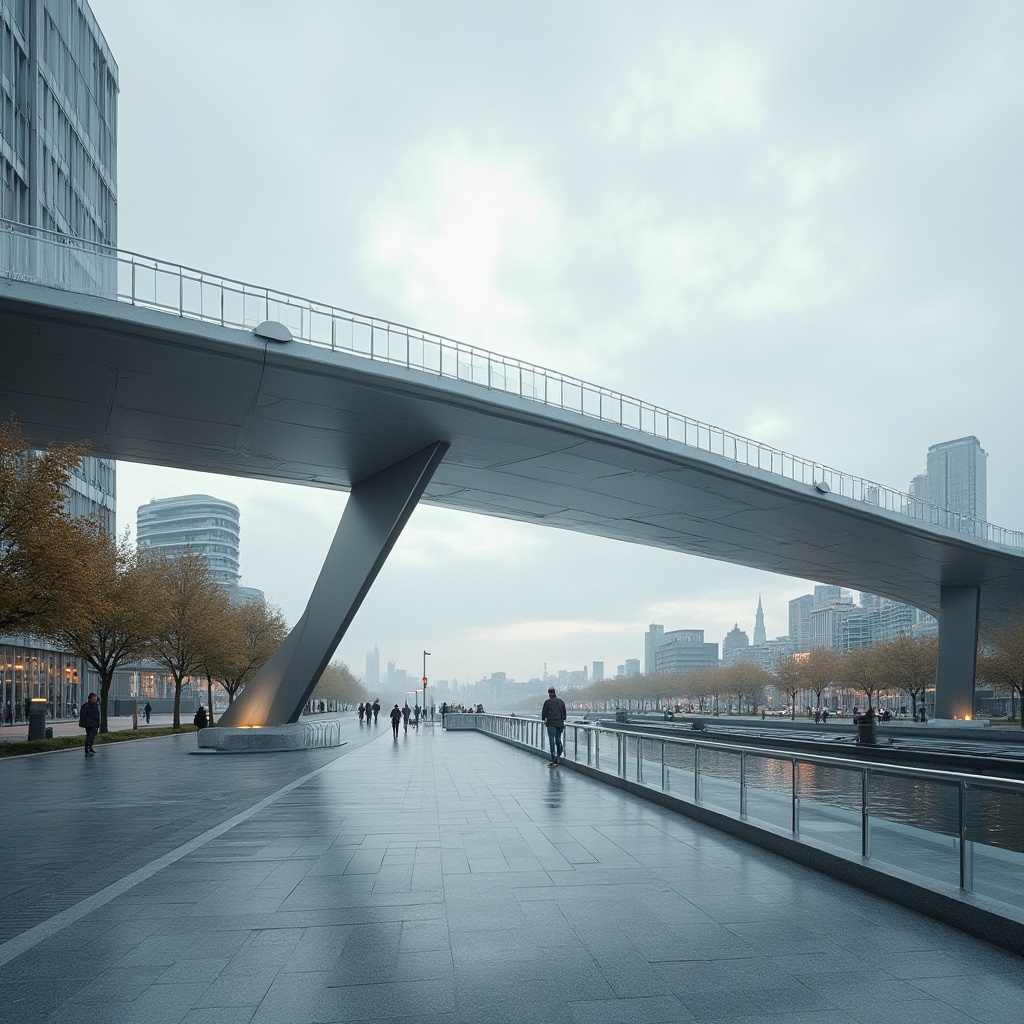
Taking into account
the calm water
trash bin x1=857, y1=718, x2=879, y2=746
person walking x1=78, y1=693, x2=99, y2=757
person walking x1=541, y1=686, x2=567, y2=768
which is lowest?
trash bin x1=857, y1=718, x2=879, y2=746

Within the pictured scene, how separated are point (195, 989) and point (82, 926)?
6.26ft

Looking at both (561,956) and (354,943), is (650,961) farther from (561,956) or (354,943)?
(354,943)

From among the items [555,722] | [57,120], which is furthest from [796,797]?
[57,120]

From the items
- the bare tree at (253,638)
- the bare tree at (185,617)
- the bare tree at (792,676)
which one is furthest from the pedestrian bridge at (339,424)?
the bare tree at (792,676)

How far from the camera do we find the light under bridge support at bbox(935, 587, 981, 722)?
48812 mm

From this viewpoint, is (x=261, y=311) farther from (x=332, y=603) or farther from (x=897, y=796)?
(x=897, y=796)

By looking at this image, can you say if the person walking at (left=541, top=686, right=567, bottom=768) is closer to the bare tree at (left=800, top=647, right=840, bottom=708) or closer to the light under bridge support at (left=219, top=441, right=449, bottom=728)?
the light under bridge support at (left=219, top=441, right=449, bottom=728)

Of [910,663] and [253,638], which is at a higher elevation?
[253,638]

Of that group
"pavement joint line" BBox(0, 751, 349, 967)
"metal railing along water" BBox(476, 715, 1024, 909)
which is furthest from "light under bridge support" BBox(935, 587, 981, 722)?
"pavement joint line" BBox(0, 751, 349, 967)

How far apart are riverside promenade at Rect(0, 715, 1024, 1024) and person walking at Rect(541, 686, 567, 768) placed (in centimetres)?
671

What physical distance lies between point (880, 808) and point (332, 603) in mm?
21386

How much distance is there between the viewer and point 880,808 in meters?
7.06

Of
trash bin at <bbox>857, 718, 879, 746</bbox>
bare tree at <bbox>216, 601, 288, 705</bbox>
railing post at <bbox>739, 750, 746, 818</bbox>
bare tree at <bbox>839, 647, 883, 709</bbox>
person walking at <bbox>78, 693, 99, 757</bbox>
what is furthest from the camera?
bare tree at <bbox>839, 647, 883, 709</bbox>

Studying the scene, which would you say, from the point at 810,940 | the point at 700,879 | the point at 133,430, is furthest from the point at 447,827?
the point at 133,430
